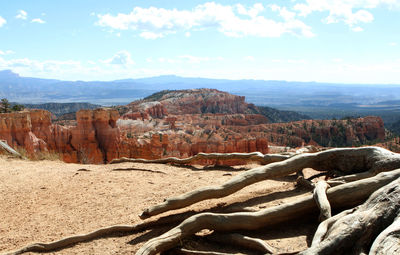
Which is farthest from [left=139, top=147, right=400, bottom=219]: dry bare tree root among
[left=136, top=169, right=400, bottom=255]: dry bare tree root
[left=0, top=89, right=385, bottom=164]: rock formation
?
[left=0, top=89, right=385, bottom=164]: rock formation

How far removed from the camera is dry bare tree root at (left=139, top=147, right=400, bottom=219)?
17.9 ft

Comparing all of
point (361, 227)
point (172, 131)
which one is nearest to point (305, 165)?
point (361, 227)

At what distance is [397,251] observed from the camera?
3.11m

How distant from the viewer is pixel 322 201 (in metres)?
4.64

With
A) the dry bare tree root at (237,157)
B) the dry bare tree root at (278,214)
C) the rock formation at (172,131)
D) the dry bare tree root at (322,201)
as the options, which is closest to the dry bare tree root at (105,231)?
the dry bare tree root at (278,214)

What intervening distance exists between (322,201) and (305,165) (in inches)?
79.8

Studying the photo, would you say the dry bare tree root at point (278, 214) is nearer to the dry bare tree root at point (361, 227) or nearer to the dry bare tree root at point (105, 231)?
the dry bare tree root at point (105, 231)

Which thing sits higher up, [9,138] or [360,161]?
[360,161]

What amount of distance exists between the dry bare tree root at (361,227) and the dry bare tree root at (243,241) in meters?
0.64

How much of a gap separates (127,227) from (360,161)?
4405mm

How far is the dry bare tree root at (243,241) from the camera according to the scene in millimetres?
4121

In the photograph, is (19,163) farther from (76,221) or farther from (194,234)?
(194,234)

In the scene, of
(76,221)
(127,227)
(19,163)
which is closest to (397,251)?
(127,227)

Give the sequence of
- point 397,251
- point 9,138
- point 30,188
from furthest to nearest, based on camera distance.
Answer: point 9,138
point 30,188
point 397,251
